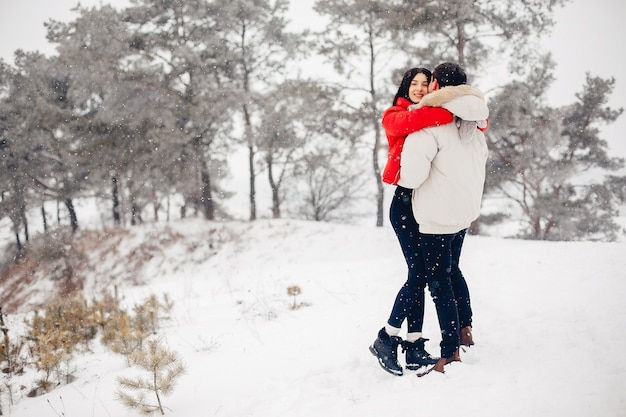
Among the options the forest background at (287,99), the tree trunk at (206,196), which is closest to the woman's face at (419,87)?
the forest background at (287,99)

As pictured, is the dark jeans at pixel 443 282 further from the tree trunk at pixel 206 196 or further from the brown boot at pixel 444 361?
the tree trunk at pixel 206 196

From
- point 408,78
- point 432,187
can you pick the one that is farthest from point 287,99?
point 432,187

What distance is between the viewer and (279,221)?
1394cm

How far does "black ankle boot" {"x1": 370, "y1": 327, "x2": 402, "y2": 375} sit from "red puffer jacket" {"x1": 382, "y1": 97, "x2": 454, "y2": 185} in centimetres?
105

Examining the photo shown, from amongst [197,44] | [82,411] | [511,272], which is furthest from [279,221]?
[82,411]

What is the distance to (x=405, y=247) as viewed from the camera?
2.39m

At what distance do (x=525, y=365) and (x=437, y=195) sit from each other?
3.89ft

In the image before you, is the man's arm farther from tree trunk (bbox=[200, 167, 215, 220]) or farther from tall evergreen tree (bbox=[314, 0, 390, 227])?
tree trunk (bbox=[200, 167, 215, 220])

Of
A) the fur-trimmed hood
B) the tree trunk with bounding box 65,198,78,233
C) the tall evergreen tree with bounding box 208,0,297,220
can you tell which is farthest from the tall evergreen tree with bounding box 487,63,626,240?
the tree trunk with bounding box 65,198,78,233

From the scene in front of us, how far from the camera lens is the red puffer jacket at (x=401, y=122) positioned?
82.8 inches

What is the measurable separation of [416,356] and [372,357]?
1.19 feet

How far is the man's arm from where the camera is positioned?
2.12 meters

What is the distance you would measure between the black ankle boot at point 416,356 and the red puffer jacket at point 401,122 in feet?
3.59

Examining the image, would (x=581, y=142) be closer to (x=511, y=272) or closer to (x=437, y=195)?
(x=511, y=272)
